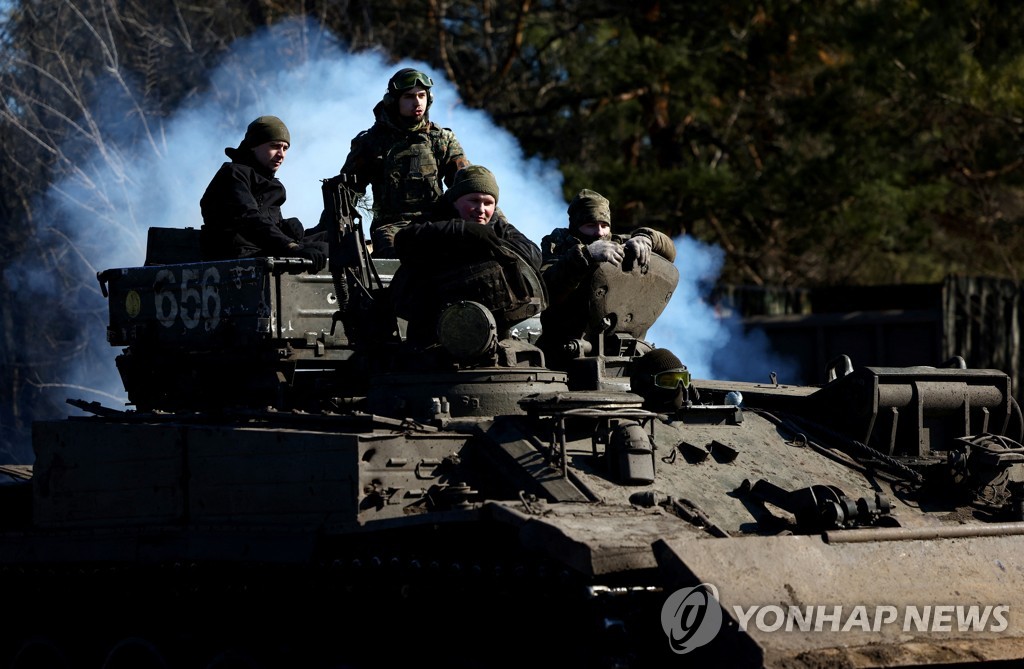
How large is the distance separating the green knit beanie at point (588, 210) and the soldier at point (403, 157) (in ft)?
3.55

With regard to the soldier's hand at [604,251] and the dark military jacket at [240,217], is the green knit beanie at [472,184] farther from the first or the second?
the dark military jacket at [240,217]

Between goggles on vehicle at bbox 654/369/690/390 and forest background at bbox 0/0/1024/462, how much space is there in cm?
1217

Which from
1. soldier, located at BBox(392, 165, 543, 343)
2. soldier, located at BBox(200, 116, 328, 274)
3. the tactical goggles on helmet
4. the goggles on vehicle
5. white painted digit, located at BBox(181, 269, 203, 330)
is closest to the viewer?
soldier, located at BBox(392, 165, 543, 343)

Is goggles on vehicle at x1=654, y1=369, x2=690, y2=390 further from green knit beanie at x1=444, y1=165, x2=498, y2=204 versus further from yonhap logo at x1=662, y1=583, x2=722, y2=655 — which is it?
yonhap logo at x1=662, y1=583, x2=722, y2=655

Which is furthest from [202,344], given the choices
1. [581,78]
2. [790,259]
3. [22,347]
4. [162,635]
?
[790,259]

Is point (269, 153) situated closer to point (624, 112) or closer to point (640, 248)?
point (640, 248)

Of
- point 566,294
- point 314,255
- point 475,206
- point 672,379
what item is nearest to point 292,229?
point 314,255

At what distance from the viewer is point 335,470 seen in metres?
8.27

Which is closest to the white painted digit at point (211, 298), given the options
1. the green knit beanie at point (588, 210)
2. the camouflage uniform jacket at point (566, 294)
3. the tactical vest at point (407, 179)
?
the tactical vest at point (407, 179)

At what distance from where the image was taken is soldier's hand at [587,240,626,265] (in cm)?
1006

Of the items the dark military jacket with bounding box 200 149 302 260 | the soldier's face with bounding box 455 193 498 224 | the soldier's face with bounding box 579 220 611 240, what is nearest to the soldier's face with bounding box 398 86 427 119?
the dark military jacket with bounding box 200 149 302 260

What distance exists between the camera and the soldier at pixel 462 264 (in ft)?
30.5

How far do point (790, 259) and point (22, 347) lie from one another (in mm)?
14740

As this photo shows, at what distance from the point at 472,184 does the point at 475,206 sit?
0.44 ft
